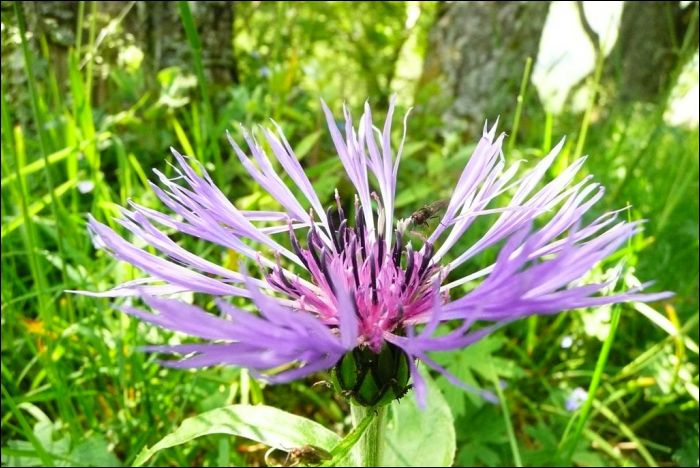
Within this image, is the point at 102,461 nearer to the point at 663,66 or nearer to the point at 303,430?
the point at 303,430

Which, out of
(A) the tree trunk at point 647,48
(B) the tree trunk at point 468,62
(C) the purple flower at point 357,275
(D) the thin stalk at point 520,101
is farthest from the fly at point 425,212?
(B) the tree trunk at point 468,62

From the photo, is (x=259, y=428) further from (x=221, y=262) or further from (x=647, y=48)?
(x=647, y=48)

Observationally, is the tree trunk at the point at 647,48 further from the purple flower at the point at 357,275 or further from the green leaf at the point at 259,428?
the green leaf at the point at 259,428

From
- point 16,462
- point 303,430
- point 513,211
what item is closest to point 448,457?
point 303,430

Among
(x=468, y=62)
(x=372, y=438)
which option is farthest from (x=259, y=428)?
(x=468, y=62)

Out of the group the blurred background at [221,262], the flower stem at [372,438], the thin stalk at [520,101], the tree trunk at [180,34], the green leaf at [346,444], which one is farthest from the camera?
the tree trunk at [180,34]

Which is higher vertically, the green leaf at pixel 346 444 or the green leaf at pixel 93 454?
the green leaf at pixel 346 444
